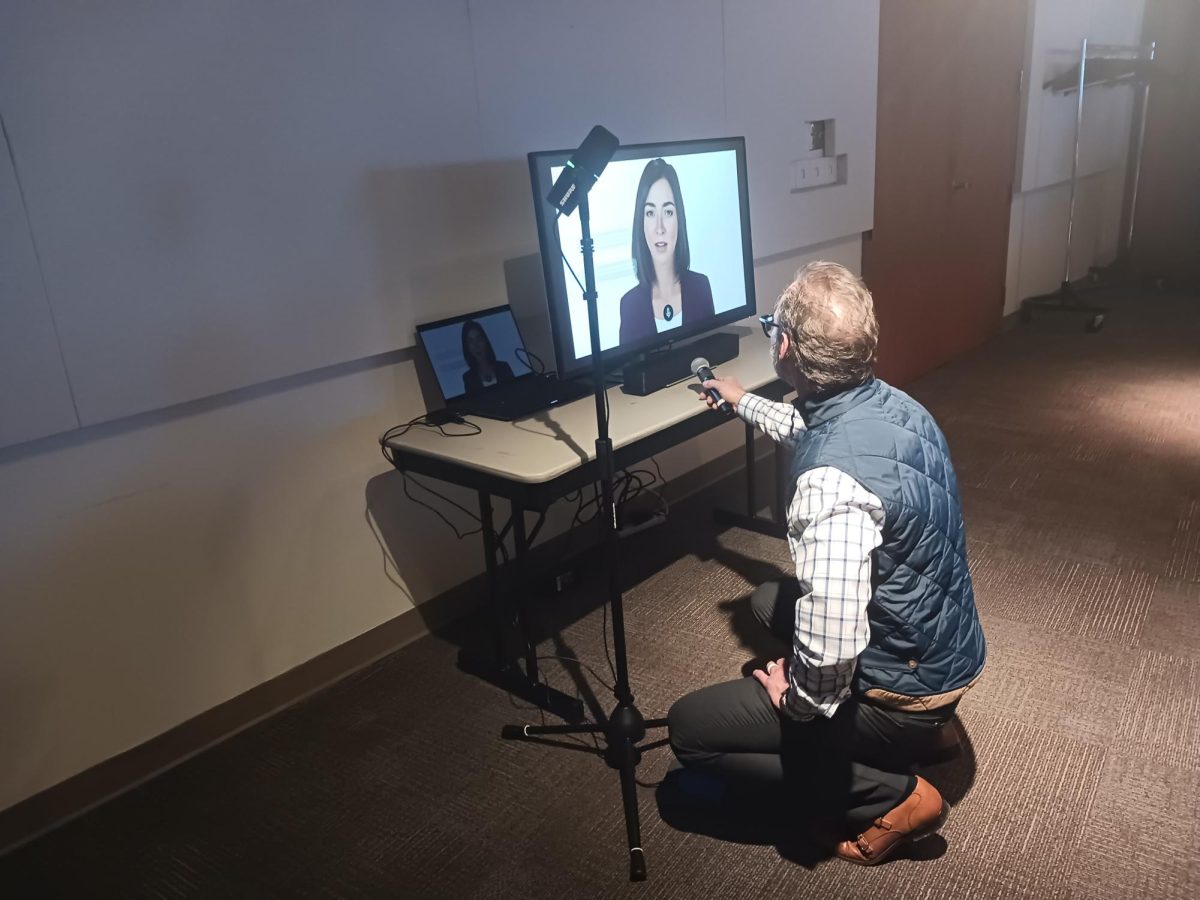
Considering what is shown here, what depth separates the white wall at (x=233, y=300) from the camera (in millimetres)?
1776

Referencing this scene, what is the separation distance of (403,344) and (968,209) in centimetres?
376

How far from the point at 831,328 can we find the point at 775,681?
0.64 metres

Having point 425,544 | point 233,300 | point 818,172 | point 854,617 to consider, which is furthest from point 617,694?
point 818,172

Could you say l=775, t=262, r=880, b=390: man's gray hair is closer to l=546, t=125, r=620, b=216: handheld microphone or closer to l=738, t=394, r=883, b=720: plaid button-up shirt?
l=738, t=394, r=883, b=720: plaid button-up shirt

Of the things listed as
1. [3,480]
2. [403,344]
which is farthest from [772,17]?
[3,480]

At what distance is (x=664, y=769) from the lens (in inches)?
78.5

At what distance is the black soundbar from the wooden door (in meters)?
1.76

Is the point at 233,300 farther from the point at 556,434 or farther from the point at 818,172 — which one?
the point at 818,172

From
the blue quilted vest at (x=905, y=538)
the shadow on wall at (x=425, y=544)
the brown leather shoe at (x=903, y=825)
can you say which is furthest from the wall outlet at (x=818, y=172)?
the brown leather shoe at (x=903, y=825)

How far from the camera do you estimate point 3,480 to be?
1.76 m

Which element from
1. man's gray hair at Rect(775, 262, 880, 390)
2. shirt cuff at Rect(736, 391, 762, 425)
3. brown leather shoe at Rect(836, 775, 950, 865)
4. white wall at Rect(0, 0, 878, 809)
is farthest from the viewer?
shirt cuff at Rect(736, 391, 762, 425)

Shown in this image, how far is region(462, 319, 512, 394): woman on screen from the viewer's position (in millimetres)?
2375

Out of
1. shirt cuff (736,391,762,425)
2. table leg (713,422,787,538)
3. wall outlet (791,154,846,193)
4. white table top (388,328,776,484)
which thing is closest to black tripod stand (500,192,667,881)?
white table top (388,328,776,484)

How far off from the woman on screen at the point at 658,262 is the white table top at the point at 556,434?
0.61 feet
